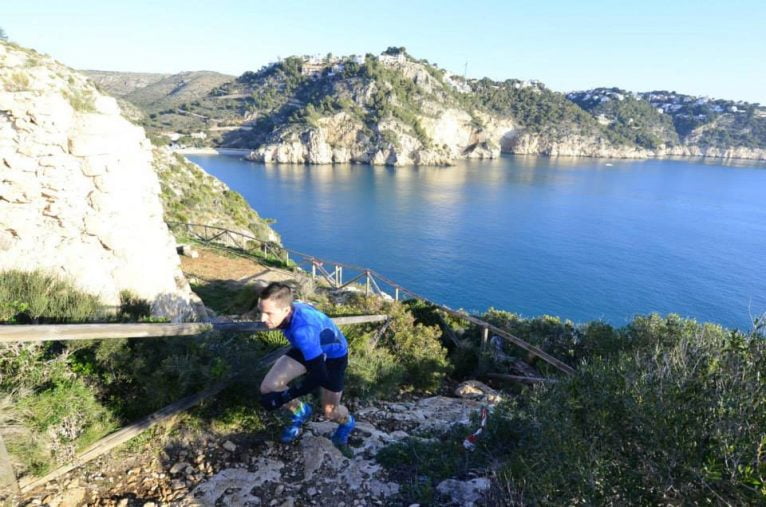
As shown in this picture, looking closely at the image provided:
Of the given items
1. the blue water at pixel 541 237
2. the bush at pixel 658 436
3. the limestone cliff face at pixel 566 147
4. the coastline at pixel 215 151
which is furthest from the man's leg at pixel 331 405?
the limestone cliff face at pixel 566 147

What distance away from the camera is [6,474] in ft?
9.83

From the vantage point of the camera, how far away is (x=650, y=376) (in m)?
3.42

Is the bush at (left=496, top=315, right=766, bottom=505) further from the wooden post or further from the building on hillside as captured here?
the building on hillside

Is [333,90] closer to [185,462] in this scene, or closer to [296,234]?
[296,234]

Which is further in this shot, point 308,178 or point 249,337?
point 308,178

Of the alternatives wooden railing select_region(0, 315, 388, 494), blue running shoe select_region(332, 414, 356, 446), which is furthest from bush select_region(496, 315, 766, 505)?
wooden railing select_region(0, 315, 388, 494)

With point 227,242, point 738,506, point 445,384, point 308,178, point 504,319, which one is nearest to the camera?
point 738,506

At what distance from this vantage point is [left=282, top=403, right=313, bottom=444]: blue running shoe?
419 centimetres

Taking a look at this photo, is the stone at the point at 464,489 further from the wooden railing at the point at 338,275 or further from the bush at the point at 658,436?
the wooden railing at the point at 338,275

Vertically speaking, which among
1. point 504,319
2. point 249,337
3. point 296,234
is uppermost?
point 249,337

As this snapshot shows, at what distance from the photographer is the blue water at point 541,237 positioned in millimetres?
40219

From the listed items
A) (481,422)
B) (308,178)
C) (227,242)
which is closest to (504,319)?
(481,422)

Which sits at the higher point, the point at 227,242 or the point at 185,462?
the point at 185,462

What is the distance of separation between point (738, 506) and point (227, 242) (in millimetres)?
21653
